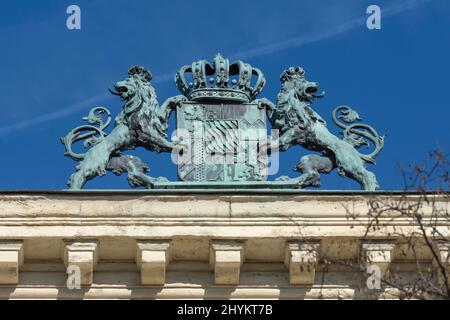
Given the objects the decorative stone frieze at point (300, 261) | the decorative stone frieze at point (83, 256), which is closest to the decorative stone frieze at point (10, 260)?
the decorative stone frieze at point (83, 256)

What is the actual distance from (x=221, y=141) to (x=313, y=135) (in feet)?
3.13

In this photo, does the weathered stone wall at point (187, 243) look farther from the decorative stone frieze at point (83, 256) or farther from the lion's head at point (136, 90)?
the lion's head at point (136, 90)

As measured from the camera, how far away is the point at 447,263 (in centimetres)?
1669

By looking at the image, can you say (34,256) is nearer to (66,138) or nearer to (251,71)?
(66,138)

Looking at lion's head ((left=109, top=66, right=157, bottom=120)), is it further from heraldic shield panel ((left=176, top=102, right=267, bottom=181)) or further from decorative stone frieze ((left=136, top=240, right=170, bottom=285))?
decorative stone frieze ((left=136, top=240, right=170, bottom=285))

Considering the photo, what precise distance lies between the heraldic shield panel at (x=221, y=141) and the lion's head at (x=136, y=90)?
0.37m

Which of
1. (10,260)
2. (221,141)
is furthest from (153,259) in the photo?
(221,141)

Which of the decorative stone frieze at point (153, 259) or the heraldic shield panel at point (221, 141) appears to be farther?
the heraldic shield panel at point (221, 141)

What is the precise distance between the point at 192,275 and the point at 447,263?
277cm

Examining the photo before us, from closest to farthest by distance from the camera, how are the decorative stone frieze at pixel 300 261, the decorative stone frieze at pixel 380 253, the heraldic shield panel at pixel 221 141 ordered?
the decorative stone frieze at pixel 300 261 < the decorative stone frieze at pixel 380 253 < the heraldic shield panel at pixel 221 141

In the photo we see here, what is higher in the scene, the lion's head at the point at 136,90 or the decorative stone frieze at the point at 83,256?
the lion's head at the point at 136,90

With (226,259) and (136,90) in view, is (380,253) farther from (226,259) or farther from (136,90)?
(136,90)

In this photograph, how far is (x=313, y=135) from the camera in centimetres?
1964

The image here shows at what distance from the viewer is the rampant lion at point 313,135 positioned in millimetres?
19305
